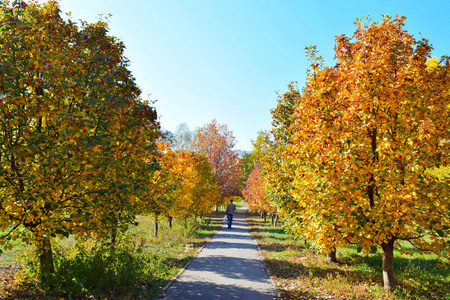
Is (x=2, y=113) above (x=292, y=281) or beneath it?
above

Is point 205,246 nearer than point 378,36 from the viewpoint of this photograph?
No

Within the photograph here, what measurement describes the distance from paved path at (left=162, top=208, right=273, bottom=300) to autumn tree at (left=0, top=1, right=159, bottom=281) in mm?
2732

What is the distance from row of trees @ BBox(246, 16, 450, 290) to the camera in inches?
219

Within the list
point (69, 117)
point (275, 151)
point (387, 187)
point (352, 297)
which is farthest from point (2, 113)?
point (275, 151)

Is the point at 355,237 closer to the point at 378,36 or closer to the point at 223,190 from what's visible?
the point at 378,36

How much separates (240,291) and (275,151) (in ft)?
23.1

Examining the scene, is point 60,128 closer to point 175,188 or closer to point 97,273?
point 97,273

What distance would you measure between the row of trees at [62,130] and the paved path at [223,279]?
7.53ft

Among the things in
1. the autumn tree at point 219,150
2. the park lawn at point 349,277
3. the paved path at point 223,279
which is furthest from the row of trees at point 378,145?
the autumn tree at point 219,150

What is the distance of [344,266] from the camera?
401 inches

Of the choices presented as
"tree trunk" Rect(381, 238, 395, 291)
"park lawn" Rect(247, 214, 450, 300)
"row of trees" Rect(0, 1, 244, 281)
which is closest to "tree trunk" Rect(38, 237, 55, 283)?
"row of trees" Rect(0, 1, 244, 281)

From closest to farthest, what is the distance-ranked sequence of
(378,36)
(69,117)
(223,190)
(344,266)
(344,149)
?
(69,117)
(344,149)
(378,36)
(344,266)
(223,190)

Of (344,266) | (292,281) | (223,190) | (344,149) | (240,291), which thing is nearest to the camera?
(344,149)

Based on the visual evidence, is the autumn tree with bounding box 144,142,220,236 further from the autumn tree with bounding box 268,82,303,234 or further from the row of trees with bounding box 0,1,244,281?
the autumn tree with bounding box 268,82,303,234
